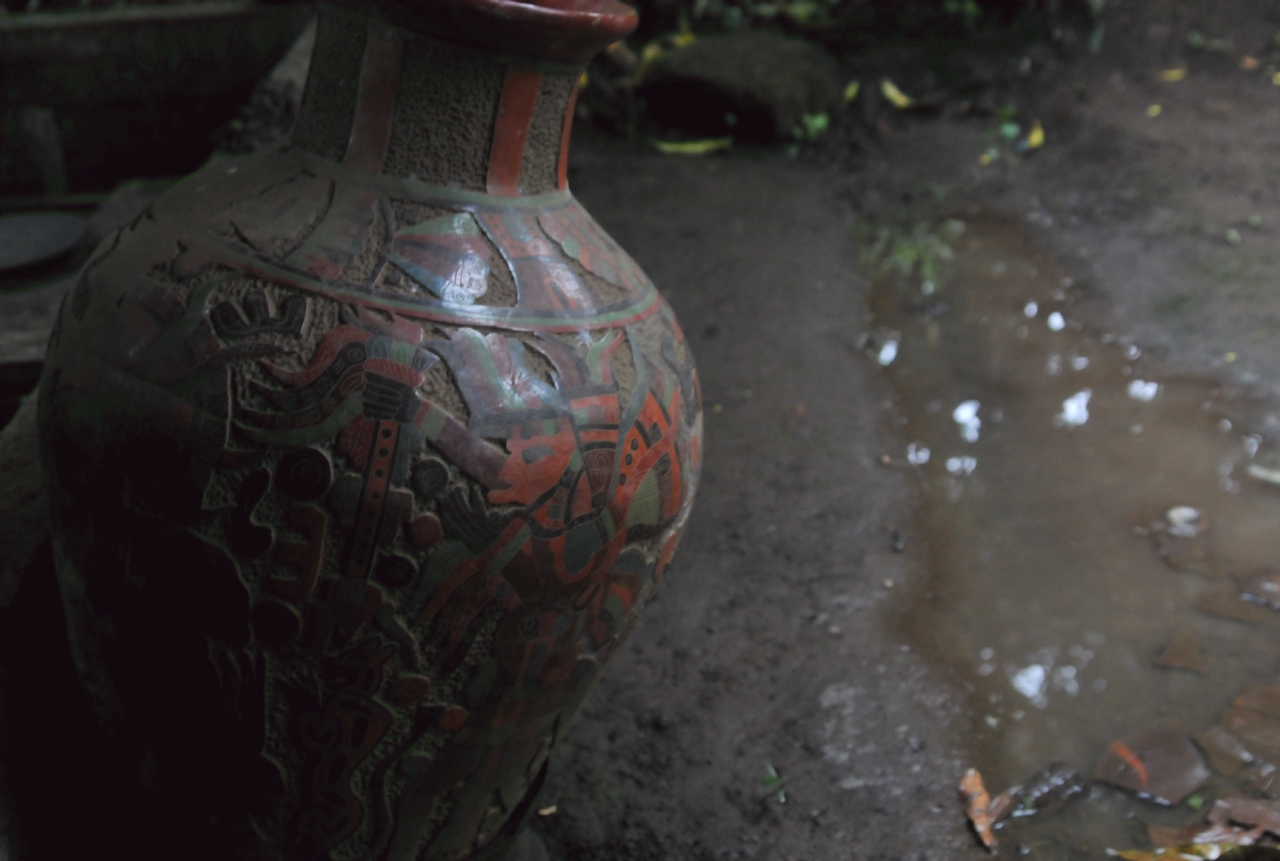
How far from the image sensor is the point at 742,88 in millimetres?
5363

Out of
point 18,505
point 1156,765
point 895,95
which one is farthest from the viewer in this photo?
point 895,95

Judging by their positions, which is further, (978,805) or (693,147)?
(693,147)

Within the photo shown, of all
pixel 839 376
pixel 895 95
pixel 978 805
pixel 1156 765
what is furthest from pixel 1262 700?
pixel 895 95

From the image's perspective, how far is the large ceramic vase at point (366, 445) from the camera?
1.22 meters

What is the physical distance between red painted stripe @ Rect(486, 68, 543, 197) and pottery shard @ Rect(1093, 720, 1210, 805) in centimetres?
172

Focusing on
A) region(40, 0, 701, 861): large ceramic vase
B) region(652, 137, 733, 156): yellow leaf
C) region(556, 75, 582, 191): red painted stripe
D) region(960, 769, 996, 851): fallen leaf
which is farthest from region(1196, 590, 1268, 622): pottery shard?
region(652, 137, 733, 156): yellow leaf

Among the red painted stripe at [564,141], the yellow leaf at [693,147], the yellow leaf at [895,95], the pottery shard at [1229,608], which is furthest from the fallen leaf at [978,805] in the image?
the yellow leaf at [895,95]

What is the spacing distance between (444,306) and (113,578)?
1.73ft

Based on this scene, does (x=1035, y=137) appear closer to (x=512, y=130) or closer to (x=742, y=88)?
(x=742, y=88)

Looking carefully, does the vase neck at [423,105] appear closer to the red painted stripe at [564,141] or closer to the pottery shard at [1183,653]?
the red painted stripe at [564,141]

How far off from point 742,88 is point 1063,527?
10.4ft

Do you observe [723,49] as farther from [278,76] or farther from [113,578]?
[113,578]

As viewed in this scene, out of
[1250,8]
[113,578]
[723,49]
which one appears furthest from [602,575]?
[1250,8]

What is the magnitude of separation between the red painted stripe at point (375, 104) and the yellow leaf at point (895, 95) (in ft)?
16.4
